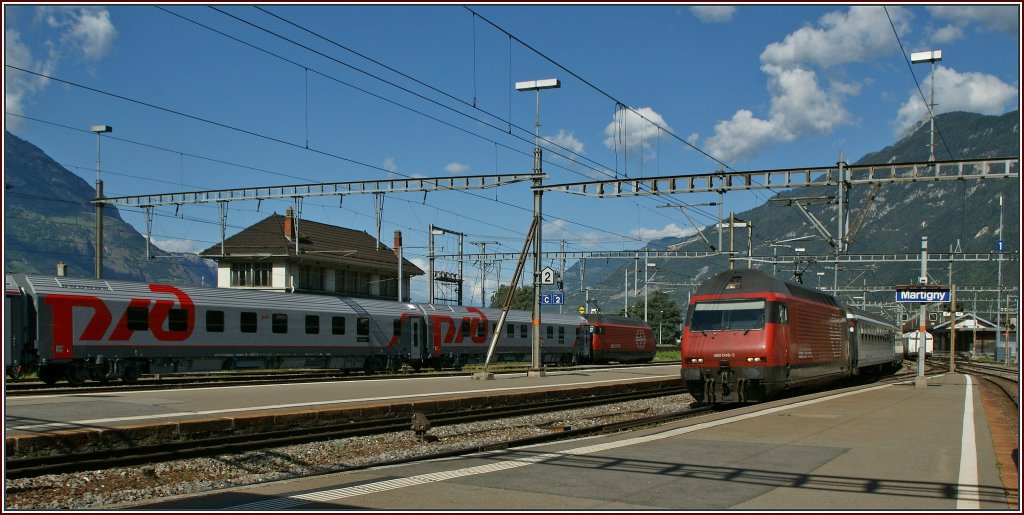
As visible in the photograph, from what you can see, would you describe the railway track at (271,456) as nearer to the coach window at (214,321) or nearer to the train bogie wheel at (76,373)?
the train bogie wheel at (76,373)

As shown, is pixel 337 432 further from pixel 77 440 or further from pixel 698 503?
pixel 698 503

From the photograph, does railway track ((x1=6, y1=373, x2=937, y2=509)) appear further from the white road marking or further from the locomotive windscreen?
the white road marking

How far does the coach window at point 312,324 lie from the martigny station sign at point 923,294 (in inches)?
779

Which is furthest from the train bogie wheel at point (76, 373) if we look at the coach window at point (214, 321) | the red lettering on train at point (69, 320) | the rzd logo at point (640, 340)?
the rzd logo at point (640, 340)

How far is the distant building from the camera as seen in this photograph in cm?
6324

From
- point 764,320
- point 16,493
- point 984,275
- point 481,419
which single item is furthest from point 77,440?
point 984,275

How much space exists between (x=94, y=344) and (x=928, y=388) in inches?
954

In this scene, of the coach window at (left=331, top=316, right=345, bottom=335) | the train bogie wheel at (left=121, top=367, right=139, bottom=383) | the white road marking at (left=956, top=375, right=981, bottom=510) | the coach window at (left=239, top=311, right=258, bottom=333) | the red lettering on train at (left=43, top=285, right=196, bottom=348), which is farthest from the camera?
the coach window at (left=331, top=316, right=345, bottom=335)

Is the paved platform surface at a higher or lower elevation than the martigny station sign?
lower

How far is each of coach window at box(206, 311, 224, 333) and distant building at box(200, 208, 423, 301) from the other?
99.5 feet

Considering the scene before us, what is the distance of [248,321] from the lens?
29375 millimetres

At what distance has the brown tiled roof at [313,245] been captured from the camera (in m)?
64.8

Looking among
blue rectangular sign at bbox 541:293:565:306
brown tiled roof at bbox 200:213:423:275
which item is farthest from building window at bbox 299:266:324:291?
blue rectangular sign at bbox 541:293:565:306

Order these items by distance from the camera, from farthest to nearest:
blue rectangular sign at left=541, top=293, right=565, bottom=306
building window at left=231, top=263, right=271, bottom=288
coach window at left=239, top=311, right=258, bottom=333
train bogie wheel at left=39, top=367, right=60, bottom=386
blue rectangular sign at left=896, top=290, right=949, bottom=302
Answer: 1. building window at left=231, top=263, right=271, bottom=288
2. blue rectangular sign at left=541, top=293, right=565, bottom=306
3. coach window at left=239, top=311, right=258, bottom=333
4. blue rectangular sign at left=896, top=290, right=949, bottom=302
5. train bogie wheel at left=39, top=367, right=60, bottom=386
